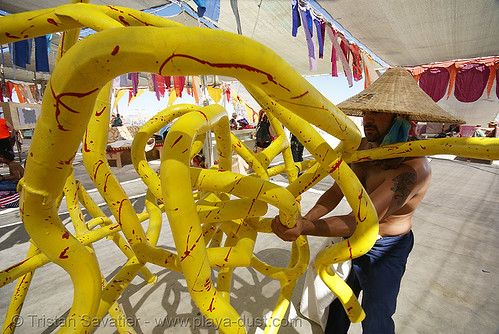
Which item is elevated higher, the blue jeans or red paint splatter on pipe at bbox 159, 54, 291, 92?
red paint splatter on pipe at bbox 159, 54, 291, 92

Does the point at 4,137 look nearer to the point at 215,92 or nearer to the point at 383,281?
the point at 383,281

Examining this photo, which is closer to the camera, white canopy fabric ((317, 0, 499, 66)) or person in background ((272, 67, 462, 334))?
person in background ((272, 67, 462, 334))

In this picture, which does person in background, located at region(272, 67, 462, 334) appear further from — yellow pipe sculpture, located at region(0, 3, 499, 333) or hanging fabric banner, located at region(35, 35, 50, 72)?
hanging fabric banner, located at region(35, 35, 50, 72)

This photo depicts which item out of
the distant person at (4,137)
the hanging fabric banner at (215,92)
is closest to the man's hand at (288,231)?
the distant person at (4,137)

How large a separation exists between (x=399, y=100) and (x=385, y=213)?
0.51 m

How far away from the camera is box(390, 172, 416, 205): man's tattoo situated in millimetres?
992

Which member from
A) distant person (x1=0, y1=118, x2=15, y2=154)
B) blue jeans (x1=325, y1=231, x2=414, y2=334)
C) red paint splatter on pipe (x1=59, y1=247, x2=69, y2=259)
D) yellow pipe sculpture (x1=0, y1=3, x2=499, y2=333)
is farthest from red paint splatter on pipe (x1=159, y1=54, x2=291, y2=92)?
distant person (x1=0, y1=118, x2=15, y2=154)

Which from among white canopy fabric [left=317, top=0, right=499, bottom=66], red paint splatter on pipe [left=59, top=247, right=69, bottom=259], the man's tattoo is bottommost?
the man's tattoo

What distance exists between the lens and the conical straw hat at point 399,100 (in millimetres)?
1002

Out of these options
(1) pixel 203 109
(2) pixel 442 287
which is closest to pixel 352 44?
(2) pixel 442 287

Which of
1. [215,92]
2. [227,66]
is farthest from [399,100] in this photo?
[215,92]

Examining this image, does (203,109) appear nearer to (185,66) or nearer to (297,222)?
(185,66)

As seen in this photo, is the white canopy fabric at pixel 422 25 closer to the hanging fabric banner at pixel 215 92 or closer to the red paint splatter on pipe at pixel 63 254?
the red paint splatter on pipe at pixel 63 254

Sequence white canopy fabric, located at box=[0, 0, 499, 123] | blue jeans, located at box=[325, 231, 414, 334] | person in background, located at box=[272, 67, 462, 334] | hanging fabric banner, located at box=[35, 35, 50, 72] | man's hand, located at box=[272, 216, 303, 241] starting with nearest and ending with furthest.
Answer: man's hand, located at box=[272, 216, 303, 241] < person in background, located at box=[272, 67, 462, 334] < blue jeans, located at box=[325, 231, 414, 334] < hanging fabric banner, located at box=[35, 35, 50, 72] < white canopy fabric, located at box=[0, 0, 499, 123]
